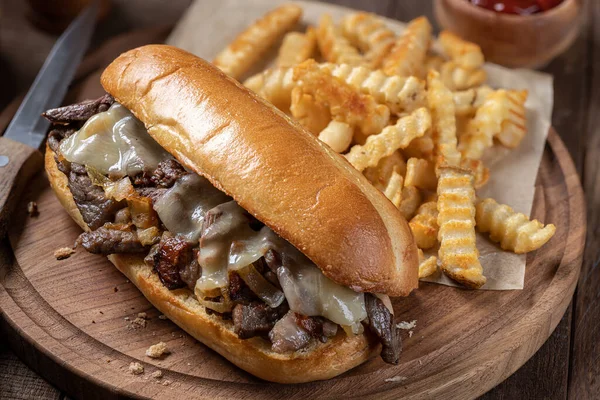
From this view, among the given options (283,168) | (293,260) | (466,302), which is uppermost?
(283,168)

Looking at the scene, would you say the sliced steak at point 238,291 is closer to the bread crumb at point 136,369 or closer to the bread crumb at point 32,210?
the bread crumb at point 136,369

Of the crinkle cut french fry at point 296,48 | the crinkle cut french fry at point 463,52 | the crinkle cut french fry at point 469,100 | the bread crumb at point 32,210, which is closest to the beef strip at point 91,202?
the bread crumb at point 32,210

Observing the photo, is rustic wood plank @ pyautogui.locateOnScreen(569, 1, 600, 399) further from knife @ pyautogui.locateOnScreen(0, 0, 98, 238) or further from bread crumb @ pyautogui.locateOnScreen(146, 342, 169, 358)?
knife @ pyautogui.locateOnScreen(0, 0, 98, 238)

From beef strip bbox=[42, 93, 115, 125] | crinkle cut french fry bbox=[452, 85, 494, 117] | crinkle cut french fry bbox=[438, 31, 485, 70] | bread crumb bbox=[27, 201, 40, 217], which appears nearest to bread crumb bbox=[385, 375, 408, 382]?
crinkle cut french fry bbox=[452, 85, 494, 117]

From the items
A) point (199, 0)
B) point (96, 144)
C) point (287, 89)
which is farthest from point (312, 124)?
point (199, 0)

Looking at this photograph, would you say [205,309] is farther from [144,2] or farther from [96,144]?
[144,2]

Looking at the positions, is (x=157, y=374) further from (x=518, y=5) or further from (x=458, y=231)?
(x=518, y=5)
